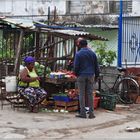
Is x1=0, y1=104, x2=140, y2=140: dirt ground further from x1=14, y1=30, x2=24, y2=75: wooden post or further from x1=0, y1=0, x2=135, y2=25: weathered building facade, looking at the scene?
x1=0, y1=0, x2=135, y2=25: weathered building facade

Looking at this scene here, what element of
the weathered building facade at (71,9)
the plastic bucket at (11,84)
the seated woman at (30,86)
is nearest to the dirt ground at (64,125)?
the seated woman at (30,86)

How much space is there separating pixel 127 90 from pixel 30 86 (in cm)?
377

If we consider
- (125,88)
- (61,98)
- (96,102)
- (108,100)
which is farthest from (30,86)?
(125,88)

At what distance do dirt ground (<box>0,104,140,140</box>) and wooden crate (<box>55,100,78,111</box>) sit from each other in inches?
7.4

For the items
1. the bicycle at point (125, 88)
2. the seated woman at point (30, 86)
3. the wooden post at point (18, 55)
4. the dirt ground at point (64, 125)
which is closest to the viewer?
the dirt ground at point (64, 125)

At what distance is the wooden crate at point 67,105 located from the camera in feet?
38.0

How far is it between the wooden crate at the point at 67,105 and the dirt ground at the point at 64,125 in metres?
0.19

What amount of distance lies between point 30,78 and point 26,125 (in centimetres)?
184

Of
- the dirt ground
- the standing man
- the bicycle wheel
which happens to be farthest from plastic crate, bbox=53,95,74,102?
the bicycle wheel

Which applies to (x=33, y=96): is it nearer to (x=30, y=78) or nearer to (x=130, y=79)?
(x=30, y=78)

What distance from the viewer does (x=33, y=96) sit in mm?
11156

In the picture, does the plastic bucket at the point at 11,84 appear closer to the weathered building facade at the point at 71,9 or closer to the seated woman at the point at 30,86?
the seated woman at the point at 30,86

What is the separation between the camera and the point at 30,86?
447 inches

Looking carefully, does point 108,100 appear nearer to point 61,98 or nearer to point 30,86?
point 61,98
